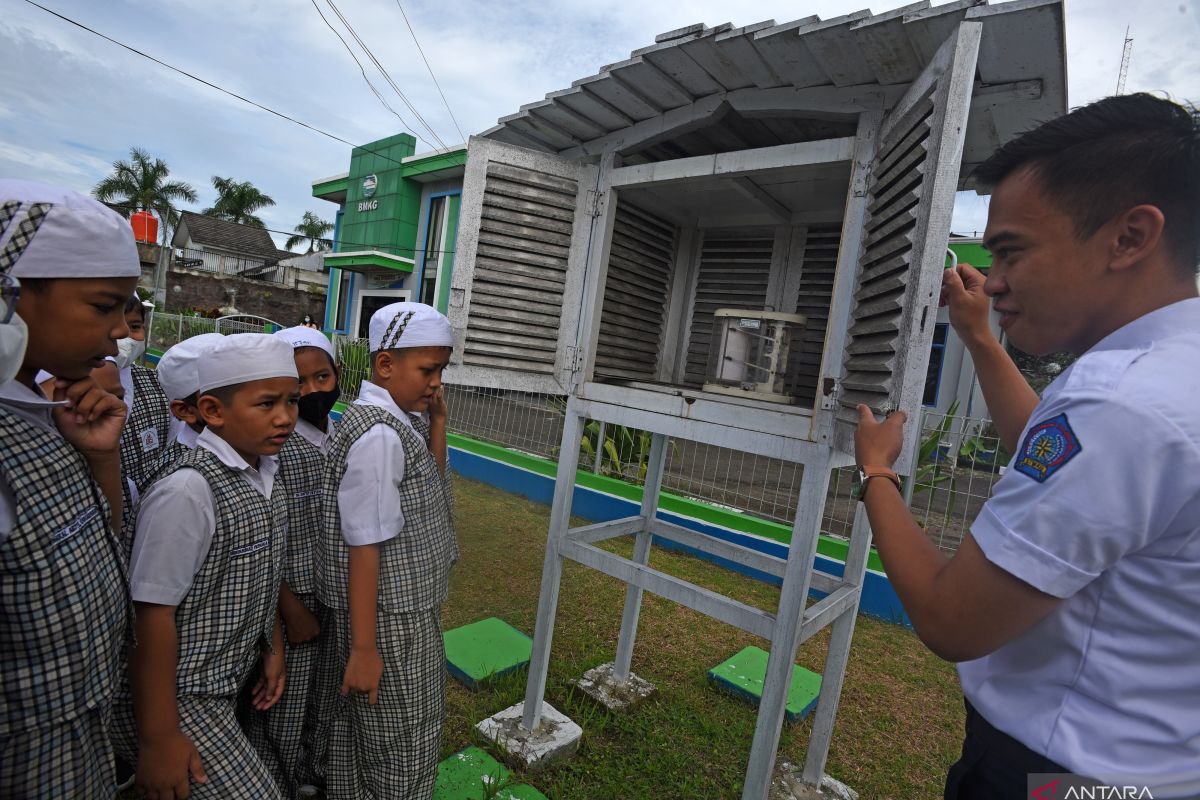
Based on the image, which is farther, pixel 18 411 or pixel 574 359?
pixel 574 359

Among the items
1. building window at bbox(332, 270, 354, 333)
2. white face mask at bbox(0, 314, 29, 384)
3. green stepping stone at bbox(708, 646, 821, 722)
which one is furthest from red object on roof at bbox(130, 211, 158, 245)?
white face mask at bbox(0, 314, 29, 384)

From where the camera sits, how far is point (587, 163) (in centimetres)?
295

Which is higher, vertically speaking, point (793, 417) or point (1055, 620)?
point (793, 417)

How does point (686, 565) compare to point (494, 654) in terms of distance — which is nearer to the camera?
point (494, 654)

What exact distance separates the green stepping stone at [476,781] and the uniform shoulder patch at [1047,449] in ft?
7.76

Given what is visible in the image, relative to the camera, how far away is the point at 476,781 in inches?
99.8

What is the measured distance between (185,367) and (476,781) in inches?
78.8

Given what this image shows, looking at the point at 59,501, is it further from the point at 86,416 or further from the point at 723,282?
the point at 723,282

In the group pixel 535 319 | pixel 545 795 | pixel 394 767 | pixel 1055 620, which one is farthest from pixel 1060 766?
pixel 535 319

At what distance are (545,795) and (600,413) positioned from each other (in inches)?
64.7

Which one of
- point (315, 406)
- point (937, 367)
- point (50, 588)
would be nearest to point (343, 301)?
point (937, 367)

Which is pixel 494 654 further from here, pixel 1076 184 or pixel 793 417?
pixel 1076 184

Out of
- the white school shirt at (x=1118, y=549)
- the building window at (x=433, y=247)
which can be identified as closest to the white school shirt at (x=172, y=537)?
the white school shirt at (x=1118, y=549)

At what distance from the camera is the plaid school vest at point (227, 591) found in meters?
1.56
